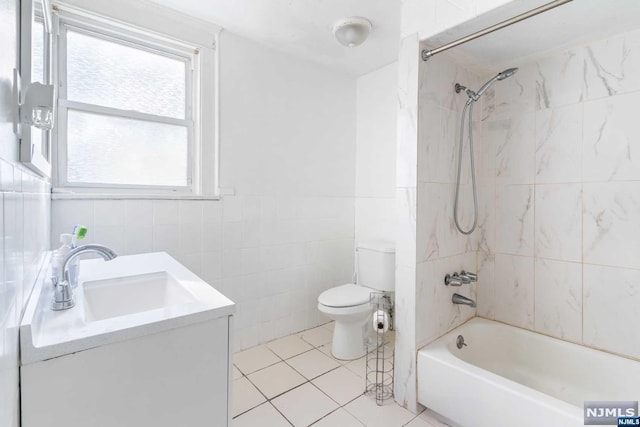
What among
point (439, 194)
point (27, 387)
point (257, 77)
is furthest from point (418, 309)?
point (257, 77)

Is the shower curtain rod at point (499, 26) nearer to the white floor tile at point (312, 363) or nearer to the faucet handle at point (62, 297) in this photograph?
the faucet handle at point (62, 297)

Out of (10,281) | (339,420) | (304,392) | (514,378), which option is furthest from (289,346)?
(10,281)

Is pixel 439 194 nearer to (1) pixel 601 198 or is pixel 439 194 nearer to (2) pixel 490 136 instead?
(2) pixel 490 136

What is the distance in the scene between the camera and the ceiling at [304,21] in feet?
6.09

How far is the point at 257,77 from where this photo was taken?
7.63 ft

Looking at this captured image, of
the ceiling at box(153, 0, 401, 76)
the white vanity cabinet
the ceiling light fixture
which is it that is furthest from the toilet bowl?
A: the ceiling at box(153, 0, 401, 76)

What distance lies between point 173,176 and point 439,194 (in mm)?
1765

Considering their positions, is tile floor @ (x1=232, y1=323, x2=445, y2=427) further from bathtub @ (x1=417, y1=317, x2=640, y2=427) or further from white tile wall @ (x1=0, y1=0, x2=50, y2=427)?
white tile wall @ (x1=0, y1=0, x2=50, y2=427)

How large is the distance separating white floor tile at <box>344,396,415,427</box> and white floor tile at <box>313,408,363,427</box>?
0.03m

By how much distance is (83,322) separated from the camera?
777 millimetres

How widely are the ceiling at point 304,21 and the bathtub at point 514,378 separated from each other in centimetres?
209

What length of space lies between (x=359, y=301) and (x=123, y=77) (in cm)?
215

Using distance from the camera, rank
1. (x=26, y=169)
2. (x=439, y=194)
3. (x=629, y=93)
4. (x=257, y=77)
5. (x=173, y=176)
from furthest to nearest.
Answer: (x=257, y=77)
(x=173, y=176)
(x=439, y=194)
(x=629, y=93)
(x=26, y=169)

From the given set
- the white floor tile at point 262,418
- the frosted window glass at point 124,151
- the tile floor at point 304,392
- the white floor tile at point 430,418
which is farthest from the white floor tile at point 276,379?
the frosted window glass at point 124,151
